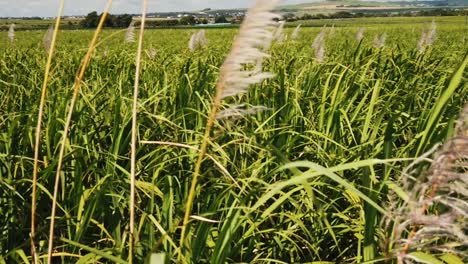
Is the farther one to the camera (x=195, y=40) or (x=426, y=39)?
(x=195, y=40)

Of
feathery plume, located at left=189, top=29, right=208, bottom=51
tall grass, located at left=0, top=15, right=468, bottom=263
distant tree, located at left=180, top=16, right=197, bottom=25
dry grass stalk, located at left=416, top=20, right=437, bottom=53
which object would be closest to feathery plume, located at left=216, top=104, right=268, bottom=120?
tall grass, located at left=0, top=15, right=468, bottom=263

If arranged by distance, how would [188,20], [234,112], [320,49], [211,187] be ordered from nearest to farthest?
[234,112] < [211,187] < [320,49] < [188,20]

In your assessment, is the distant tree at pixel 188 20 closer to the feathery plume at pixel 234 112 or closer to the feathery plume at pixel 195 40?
the feathery plume at pixel 195 40

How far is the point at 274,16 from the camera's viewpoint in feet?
3.10

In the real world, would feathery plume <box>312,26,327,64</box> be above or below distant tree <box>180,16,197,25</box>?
above

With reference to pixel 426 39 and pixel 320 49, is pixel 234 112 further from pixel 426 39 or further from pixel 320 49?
pixel 426 39

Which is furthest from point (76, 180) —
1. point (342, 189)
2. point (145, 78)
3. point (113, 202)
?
point (145, 78)

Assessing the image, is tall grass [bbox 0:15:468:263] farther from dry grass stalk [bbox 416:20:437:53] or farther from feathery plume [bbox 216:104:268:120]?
dry grass stalk [bbox 416:20:437:53]

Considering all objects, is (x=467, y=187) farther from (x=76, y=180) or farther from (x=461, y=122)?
(x=76, y=180)

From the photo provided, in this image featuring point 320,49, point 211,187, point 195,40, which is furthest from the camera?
point 195,40

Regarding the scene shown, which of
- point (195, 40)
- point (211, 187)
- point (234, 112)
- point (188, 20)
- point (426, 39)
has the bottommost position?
point (211, 187)

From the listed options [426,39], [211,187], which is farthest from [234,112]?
[426,39]

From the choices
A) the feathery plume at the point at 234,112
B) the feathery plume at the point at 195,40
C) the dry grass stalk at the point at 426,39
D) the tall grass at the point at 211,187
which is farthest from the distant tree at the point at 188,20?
the feathery plume at the point at 234,112

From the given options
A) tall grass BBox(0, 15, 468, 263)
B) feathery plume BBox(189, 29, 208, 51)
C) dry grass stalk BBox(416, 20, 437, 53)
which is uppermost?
feathery plume BBox(189, 29, 208, 51)
